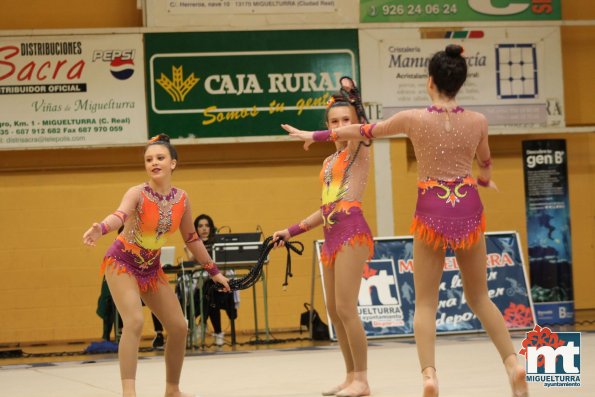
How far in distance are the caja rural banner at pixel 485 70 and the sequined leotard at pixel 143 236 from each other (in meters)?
7.20

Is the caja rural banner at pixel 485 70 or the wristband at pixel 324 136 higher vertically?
the caja rural banner at pixel 485 70

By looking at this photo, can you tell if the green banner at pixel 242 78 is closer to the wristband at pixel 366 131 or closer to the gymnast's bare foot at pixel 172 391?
the gymnast's bare foot at pixel 172 391

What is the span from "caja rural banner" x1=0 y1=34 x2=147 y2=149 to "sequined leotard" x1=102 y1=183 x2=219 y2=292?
664cm

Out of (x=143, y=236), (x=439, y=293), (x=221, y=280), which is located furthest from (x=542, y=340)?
(x=439, y=293)

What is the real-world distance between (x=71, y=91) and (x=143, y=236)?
22.9 ft

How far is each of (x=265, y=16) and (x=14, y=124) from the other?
10.9ft

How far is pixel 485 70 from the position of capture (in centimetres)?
1192

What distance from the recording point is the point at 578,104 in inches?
493

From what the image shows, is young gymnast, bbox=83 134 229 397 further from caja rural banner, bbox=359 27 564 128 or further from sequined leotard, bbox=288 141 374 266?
caja rural banner, bbox=359 27 564 128

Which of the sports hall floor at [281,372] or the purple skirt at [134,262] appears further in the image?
the sports hall floor at [281,372]

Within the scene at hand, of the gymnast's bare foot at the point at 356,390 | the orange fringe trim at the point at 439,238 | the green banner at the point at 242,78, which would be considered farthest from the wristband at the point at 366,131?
the green banner at the point at 242,78

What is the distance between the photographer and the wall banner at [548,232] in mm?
10438

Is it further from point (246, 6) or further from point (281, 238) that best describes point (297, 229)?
point (246, 6)

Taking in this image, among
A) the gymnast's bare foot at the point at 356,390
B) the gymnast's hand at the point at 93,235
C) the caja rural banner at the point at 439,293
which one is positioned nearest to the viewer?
the gymnast's hand at the point at 93,235
